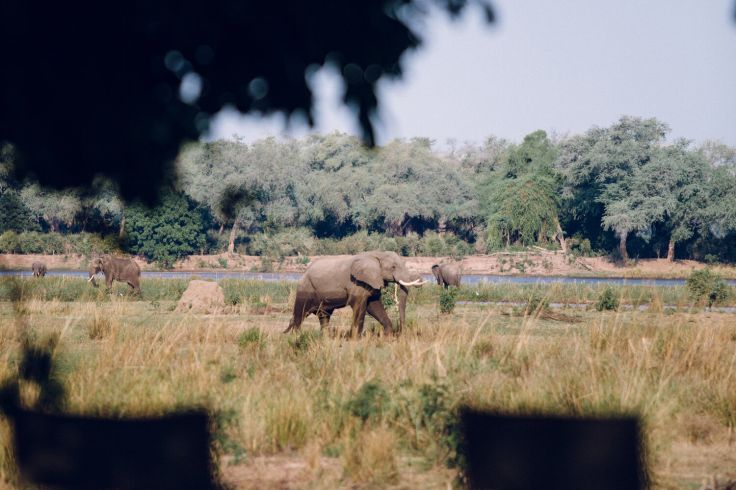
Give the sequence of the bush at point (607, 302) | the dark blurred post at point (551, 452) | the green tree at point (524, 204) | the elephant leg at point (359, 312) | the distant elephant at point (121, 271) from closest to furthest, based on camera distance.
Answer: the dark blurred post at point (551, 452) < the elephant leg at point (359, 312) < the bush at point (607, 302) < the distant elephant at point (121, 271) < the green tree at point (524, 204)

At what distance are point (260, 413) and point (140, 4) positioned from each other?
3521 mm

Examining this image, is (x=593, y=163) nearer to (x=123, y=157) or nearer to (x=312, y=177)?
(x=312, y=177)

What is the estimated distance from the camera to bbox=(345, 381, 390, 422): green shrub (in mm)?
6668

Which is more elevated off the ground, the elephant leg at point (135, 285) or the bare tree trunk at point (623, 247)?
the bare tree trunk at point (623, 247)

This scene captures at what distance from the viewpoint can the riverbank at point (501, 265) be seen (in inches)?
2259

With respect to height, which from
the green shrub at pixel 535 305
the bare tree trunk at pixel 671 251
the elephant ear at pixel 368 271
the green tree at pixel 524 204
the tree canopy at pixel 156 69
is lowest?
the green shrub at pixel 535 305

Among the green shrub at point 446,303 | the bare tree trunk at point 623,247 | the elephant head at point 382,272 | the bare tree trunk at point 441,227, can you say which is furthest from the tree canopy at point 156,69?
the bare tree trunk at point 441,227

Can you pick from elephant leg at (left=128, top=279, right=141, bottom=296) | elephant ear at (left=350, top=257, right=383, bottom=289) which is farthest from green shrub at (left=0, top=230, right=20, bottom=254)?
elephant ear at (left=350, top=257, right=383, bottom=289)

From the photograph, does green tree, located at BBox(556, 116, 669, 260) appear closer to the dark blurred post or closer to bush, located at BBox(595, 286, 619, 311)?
bush, located at BBox(595, 286, 619, 311)

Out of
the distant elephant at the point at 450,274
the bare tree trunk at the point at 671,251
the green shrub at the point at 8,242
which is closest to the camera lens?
the green shrub at the point at 8,242

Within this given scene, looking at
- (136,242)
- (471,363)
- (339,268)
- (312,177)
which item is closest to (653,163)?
(312,177)

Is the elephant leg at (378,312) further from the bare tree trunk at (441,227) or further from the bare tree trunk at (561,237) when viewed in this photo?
the bare tree trunk at (441,227)

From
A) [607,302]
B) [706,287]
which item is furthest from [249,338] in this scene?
[706,287]

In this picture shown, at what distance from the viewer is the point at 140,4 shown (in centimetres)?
440
